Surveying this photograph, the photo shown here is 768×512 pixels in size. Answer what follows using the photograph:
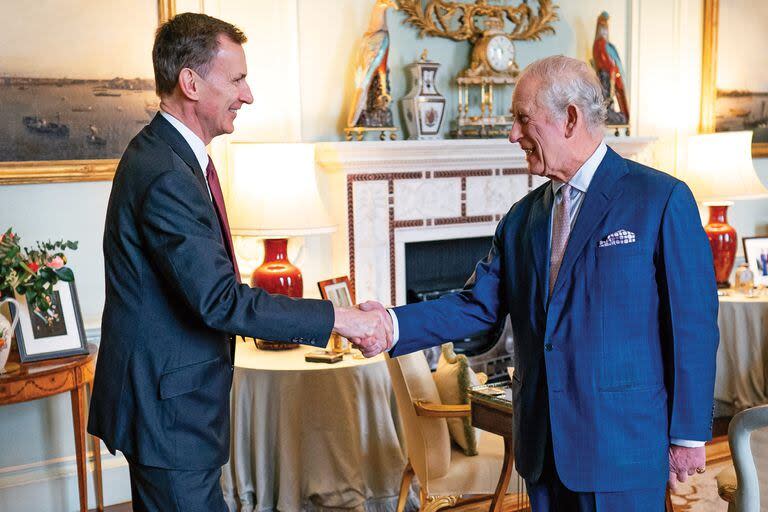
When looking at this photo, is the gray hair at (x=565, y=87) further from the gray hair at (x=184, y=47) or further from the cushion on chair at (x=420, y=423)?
the cushion on chair at (x=420, y=423)

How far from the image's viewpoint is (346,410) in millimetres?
3848

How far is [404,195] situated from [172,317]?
111 inches

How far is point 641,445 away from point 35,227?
2.94m

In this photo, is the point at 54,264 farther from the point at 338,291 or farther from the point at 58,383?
the point at 338,291

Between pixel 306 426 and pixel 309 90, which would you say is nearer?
pixel 306 426

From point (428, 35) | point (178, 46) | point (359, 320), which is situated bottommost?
point (359, 320)

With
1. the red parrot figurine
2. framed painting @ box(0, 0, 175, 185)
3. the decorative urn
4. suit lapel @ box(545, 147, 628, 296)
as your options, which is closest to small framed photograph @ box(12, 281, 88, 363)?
framed painting @ box(0, 0, 175, 185)

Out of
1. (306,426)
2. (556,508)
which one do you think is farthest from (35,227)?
(556,508)

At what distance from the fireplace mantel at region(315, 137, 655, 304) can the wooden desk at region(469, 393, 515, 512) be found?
1.69 m

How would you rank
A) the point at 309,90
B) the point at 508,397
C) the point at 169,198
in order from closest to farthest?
the point at 169,198, the point at 508,397, the point at 309,90

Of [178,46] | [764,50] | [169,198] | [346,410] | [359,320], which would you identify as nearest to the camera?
[169,198]

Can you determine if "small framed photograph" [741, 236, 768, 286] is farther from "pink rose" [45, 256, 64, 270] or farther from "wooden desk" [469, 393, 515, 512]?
"pink rose" [45, 256, 64, 270]

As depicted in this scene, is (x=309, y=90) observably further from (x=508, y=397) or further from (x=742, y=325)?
(x=742, y=325)

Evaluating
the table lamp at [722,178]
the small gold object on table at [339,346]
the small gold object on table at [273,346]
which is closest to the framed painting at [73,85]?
the small gold object on table at [273,346]
